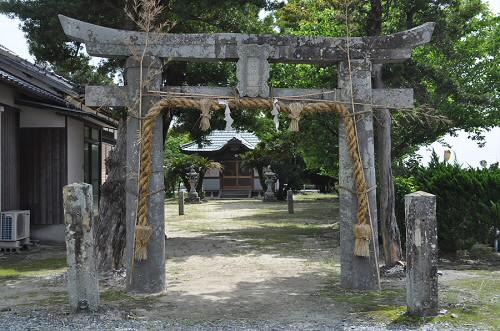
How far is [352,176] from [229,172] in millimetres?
28288

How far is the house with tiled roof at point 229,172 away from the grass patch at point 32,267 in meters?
24.5

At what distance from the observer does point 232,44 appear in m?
7.34

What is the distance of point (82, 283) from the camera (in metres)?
6.14

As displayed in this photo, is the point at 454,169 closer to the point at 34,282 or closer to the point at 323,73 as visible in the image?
the point at 323,73

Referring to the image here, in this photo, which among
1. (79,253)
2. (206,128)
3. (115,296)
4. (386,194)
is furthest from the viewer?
(386,194)

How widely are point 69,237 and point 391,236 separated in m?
5.52

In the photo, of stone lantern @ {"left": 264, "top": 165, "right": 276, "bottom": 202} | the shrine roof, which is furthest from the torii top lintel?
the shrine roof

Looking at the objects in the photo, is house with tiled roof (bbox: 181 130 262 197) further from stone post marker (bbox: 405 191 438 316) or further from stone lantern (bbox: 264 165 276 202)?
stone post marker (bbox: 405 191 438 316)

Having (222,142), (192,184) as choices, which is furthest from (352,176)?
(222,142)

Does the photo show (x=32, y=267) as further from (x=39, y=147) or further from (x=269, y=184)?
(x=269, y=184)

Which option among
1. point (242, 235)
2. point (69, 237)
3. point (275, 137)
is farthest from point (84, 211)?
point (275, 137)

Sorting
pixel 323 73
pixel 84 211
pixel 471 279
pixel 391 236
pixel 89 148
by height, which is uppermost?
pixel 323 73

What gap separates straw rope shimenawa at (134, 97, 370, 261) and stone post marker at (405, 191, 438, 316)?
125 cm

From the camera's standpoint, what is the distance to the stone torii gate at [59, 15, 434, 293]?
7.21 m
